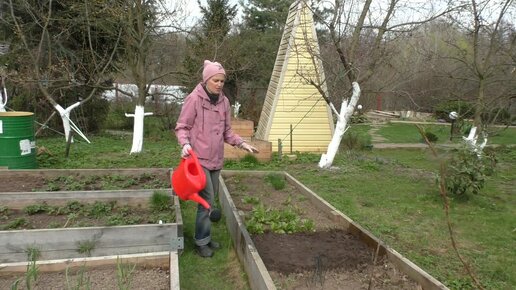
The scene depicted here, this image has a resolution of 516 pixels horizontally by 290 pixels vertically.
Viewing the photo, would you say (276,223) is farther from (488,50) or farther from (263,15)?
(263,15)

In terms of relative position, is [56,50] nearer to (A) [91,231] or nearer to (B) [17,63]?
(B) [17,63]

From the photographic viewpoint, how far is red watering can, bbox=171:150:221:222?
3.56 m

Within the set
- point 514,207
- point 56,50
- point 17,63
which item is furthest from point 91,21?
point 514,207

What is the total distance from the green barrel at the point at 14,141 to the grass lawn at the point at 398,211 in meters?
0.87

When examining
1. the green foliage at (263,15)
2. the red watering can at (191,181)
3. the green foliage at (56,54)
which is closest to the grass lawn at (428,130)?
the green foliage at (263,15)

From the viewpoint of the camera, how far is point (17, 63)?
13586mm

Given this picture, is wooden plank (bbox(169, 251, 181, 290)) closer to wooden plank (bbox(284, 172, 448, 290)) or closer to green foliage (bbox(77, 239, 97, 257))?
green foliage (bbox(77, 239, 97, 257))

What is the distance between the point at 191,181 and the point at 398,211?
3537 mm

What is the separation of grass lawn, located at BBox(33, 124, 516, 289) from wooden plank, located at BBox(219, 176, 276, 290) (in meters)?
0.13

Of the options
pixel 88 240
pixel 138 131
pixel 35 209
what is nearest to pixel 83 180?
pixel 35 209

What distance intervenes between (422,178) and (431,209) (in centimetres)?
246

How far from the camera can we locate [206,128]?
3.91 metres

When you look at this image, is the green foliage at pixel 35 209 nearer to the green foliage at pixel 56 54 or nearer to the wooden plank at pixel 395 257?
the wooden plank at pixel 395 257

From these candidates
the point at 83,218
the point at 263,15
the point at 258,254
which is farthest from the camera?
the point at 263,15
